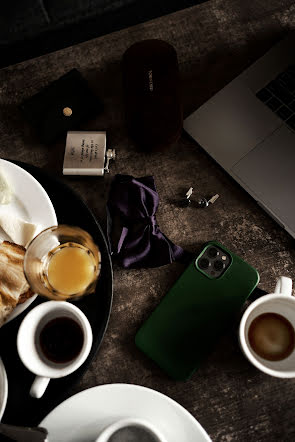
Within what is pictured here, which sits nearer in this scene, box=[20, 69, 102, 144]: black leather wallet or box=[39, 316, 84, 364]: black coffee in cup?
box=[39, 316, 84, 364]: black coffee in cup

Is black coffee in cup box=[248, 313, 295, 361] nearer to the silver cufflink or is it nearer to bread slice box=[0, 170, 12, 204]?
the silver cufflink

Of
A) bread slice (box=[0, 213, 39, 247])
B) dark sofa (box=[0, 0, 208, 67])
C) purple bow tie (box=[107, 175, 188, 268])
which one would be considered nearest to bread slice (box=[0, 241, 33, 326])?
bread slice (box=[0, 213, 39, 247])

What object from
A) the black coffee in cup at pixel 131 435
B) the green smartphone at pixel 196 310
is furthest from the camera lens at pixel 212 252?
the black coffee in cup at pixel 131 435

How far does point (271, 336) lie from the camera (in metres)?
0.79

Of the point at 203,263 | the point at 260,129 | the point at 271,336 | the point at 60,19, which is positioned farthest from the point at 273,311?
the point at 60,19

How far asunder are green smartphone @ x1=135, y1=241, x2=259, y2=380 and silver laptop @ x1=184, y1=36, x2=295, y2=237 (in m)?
0.14

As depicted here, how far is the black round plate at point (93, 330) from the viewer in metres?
0.75

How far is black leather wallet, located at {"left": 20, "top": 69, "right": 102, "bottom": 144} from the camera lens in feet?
2.91

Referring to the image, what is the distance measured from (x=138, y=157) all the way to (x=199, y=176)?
14 cm

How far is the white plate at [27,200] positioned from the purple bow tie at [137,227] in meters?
0.14

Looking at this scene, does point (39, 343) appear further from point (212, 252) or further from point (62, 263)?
point (212, 252)

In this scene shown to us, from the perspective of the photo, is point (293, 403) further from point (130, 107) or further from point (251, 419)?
point (130, 107)

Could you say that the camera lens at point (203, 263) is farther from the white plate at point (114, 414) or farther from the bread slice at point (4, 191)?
the bread slice at point (4, 191)

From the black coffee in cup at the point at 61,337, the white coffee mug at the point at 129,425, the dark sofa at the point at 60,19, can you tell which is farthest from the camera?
the dark sofa at the point at 60,19
